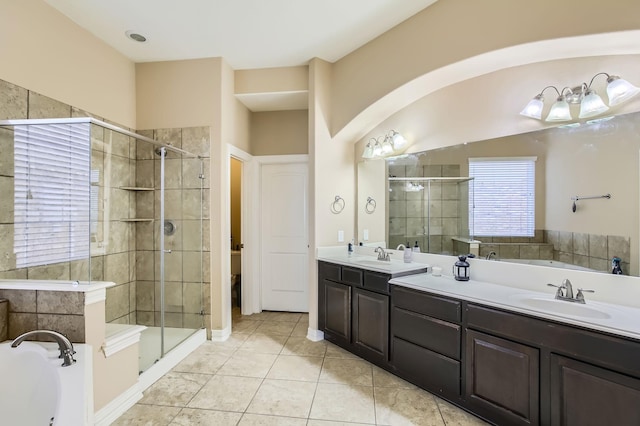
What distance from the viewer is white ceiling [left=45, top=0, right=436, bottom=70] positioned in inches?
101

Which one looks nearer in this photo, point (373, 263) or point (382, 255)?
point (373, 263)

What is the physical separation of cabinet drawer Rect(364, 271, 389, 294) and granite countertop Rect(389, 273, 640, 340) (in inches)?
3.5

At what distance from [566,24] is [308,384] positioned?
309cm

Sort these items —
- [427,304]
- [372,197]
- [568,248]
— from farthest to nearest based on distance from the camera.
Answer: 1. [372,197]
2. [427,304]
3. [568,248]

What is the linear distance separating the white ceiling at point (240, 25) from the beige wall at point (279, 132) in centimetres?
95

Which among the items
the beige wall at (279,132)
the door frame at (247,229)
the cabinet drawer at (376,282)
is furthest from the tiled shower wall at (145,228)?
the cabinet drawer at (376,282)

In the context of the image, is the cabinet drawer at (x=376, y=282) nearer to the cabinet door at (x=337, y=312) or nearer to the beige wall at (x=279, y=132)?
the cabinet door at (x=337, y=312)

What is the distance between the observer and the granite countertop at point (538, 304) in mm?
1554

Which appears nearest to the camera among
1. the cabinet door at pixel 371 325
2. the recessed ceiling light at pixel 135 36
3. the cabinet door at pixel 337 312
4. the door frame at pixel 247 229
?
→ the cabinet door at pixel 371 325

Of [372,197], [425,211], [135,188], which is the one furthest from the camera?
[372,197]

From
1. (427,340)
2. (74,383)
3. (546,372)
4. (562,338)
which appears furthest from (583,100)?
(74,383)

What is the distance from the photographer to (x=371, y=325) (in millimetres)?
2803

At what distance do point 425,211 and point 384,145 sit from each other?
855mm

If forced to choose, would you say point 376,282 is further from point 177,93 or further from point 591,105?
point 177,93
